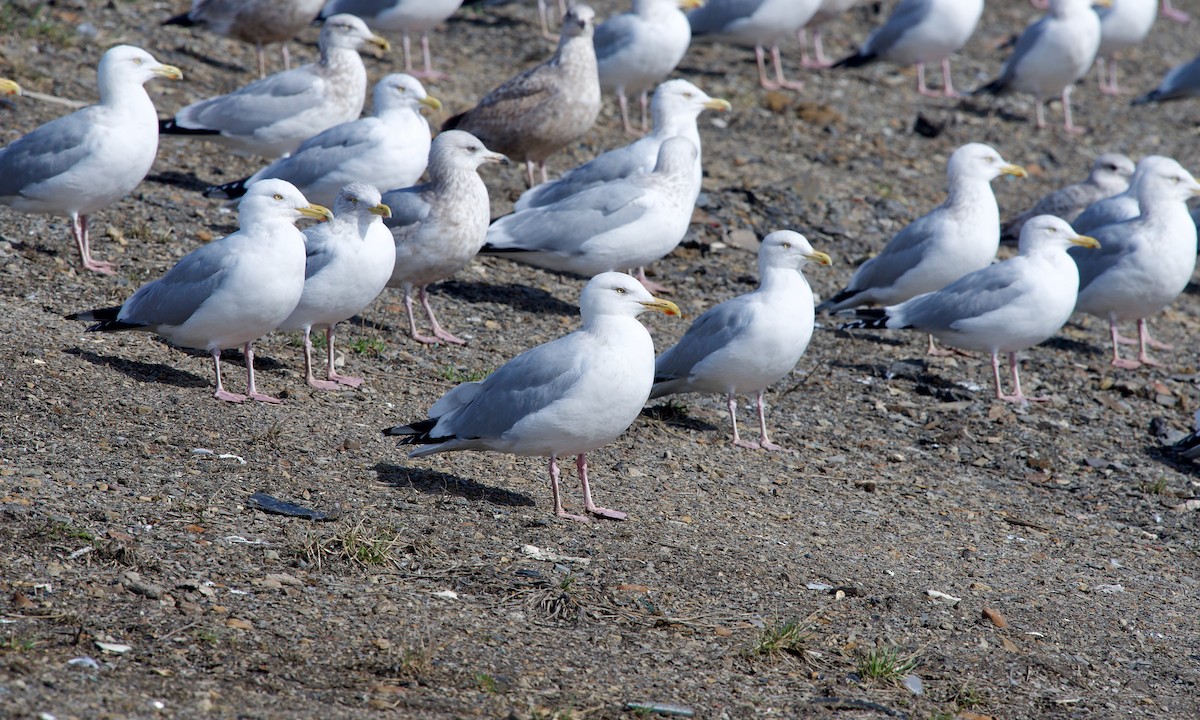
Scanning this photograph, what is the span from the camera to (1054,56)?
15219 mm

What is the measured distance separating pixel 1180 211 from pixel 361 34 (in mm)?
6353

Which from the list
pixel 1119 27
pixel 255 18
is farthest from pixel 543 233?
pixel 1119 27

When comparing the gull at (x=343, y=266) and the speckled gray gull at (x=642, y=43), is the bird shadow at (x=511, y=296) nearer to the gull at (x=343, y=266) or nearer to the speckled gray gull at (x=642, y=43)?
the gull at (x=343, y=266)

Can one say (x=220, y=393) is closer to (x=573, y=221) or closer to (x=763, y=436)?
(x=763, y=436)

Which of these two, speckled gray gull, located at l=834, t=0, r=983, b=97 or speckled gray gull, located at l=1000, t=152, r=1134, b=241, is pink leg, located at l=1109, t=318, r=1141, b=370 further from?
speckled gray gull, located at l=834, t=0, r=983, b=97

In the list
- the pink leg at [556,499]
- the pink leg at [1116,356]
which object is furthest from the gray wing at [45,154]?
the pink leg at [1116,356]

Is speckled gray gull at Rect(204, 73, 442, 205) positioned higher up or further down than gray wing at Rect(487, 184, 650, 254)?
higher up

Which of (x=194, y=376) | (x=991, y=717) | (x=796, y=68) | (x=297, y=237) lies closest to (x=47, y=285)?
(x=194, y=376)

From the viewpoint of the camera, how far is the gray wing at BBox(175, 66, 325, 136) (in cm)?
1032

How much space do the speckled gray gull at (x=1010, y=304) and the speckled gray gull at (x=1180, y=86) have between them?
25.3 ft

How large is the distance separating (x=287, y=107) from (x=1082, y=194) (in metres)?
6.68

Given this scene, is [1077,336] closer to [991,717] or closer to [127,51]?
[991,717]

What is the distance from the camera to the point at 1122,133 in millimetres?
15648

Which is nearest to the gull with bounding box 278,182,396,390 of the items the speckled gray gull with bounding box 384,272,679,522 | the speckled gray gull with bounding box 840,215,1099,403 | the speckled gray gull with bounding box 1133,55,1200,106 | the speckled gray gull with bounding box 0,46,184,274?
the speckled gray gull with bounding box 384,272,679,522
